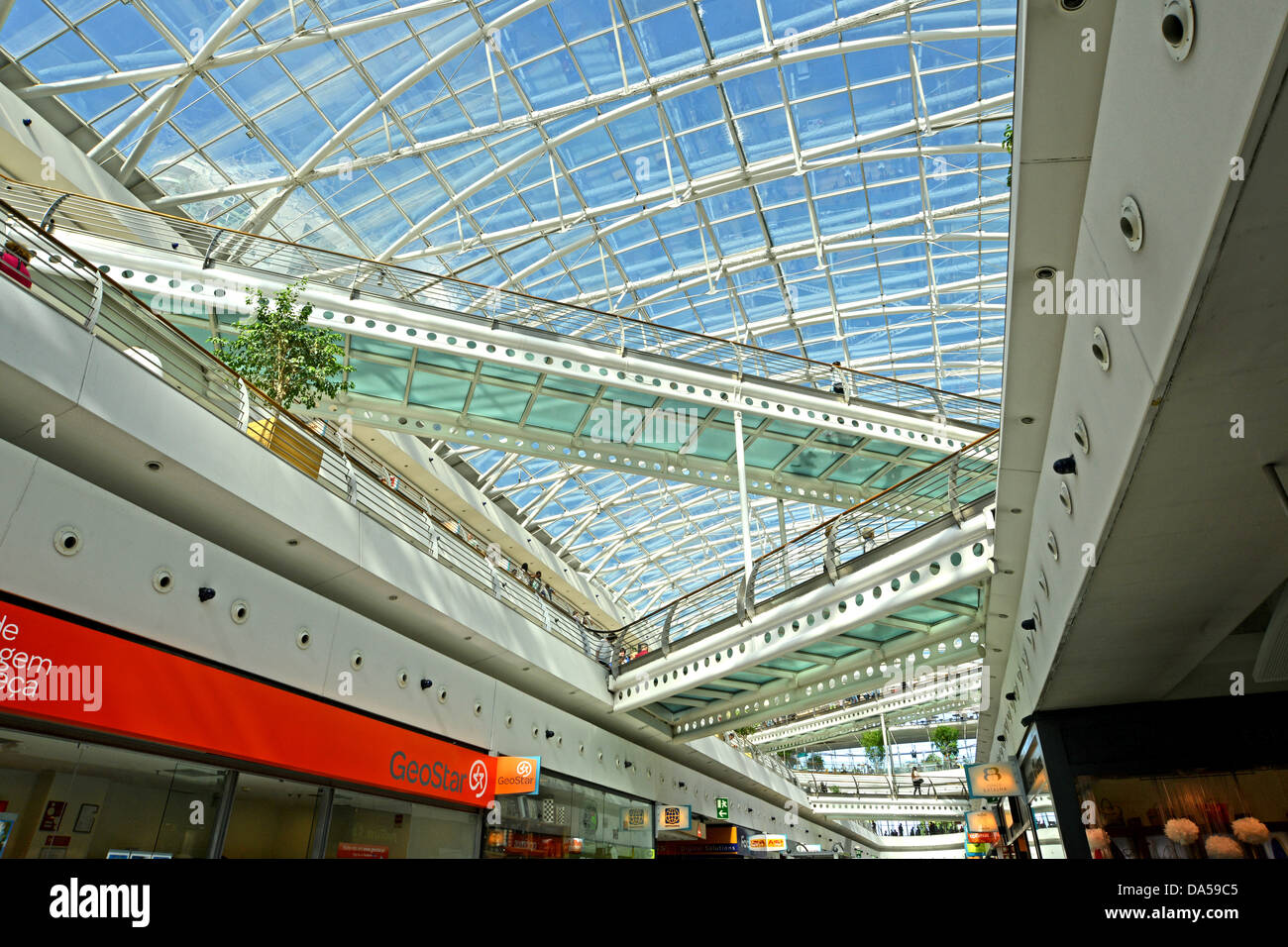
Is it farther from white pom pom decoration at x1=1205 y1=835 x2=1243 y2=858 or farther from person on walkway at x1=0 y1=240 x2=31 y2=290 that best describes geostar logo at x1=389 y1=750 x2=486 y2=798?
white pom pom decoration at x1=1205 y1=835 x2=1243 y2=858

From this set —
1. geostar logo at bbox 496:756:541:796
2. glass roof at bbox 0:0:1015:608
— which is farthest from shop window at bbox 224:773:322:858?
glass roof at bbox 0:0:1015:608

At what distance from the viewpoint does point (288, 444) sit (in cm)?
1044

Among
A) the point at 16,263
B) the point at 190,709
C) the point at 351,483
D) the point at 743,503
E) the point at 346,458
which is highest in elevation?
the point at 743,503

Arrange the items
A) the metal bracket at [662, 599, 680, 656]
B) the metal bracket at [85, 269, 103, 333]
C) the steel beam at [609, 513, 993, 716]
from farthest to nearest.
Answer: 1. the metal bracket at [662, 599, 680, 656]
2. the steel beam at [609, 513, 993, 716]
3. the metal bracket at [85, 269, 103, 333]

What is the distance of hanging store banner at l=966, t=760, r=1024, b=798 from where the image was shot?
1477cm

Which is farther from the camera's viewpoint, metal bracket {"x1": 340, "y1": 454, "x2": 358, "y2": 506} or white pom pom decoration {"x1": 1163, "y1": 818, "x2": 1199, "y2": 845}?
metal bracket {"x1": 340, "y1": 454, "x2": 358, "y2": 506}

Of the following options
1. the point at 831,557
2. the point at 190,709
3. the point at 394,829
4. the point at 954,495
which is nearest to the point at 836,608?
the point at 831,557

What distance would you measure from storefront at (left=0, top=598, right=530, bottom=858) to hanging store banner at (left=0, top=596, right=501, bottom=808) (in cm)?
1

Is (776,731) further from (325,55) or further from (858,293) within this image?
(325,55)

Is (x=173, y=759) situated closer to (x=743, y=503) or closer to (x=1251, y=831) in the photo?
(x=743, y=503)

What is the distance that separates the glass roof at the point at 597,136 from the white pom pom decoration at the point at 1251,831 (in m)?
18.9

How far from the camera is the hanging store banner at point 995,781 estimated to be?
48.4 ft

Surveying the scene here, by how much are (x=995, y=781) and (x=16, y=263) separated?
16.6m

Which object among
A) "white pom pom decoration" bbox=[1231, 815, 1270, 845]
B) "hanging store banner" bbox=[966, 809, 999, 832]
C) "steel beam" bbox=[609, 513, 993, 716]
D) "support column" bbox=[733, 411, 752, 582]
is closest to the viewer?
"white pom pom decoration" bbox=[1231, 815, 1270, 845]
